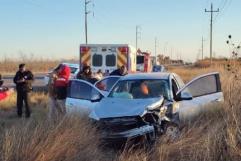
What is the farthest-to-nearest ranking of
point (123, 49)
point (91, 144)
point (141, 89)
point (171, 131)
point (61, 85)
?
point (123, 49) < point (61, 85) < point (141, 89) < point (171, 131) < point (91, 144)

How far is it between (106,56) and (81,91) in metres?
12.7

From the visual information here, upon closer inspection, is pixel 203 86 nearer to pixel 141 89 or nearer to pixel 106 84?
pixel 141 89

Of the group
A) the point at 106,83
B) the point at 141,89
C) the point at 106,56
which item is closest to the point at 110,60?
the point at 106,56

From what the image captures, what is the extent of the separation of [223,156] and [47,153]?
234cm

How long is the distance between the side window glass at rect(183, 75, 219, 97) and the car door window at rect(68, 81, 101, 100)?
2.08 meters

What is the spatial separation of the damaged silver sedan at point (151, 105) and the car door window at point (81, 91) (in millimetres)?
768

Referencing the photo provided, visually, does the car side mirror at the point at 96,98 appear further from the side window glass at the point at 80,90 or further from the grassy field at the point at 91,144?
the grassy field at the point at 91,144

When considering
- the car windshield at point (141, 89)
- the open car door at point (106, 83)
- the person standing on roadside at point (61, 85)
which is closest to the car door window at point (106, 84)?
the open car door at point (106, 83)

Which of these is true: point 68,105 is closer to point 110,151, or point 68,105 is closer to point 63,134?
point 110,151

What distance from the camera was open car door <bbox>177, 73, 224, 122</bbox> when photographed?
11.8 meters

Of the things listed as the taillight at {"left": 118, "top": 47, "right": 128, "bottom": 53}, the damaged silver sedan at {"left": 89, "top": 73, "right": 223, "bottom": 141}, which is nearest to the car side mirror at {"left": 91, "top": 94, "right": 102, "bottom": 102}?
the damaged silver sedan at {"left": 89, "top": 73, "right": 223, "bottom": 141}

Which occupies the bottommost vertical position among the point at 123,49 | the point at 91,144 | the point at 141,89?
the point at 91,144

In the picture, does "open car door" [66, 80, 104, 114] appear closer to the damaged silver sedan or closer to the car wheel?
the damaged silver sedan

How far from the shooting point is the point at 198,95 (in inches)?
492
